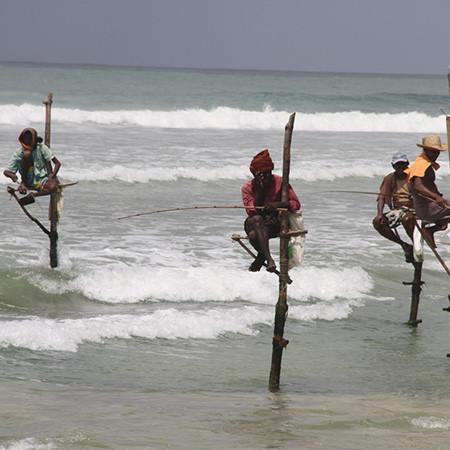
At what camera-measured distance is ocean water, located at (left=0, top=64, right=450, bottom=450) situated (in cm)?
732

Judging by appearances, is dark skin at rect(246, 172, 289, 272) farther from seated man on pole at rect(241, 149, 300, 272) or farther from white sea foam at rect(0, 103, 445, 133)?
white sea foam at rect(0, 103, 445, 133)

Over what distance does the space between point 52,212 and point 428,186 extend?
4702mm

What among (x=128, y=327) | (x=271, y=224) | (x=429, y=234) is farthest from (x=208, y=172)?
(x=271, y=224)

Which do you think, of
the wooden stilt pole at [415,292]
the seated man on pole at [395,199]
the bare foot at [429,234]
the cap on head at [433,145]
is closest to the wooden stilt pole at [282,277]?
the cap on head at [433,145]

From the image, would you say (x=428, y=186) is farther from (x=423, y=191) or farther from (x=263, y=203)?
(x=263, y=203)

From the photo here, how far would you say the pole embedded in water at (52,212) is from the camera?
11.9 meters

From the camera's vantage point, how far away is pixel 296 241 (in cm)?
838

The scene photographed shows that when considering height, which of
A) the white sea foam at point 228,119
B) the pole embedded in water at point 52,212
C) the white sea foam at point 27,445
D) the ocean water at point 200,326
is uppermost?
the white sea foam at point 228,119

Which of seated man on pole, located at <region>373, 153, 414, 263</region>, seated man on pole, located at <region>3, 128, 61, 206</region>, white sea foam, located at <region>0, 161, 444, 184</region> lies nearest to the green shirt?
seated man on pole, located at <region>3, 128, 61, 206</region>

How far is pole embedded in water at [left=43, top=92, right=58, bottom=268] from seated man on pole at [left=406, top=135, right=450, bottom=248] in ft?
14.2

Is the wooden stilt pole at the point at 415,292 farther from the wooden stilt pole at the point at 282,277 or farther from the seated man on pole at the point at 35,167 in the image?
the seated man on pole at the point at 35,167

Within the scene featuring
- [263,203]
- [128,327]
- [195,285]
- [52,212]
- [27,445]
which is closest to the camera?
[27,445]

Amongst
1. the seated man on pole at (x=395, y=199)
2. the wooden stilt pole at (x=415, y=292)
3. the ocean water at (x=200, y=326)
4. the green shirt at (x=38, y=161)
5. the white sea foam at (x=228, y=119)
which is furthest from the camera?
the white sea foam at (x=228, y=119)

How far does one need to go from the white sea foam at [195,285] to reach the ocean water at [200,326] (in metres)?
0.03
